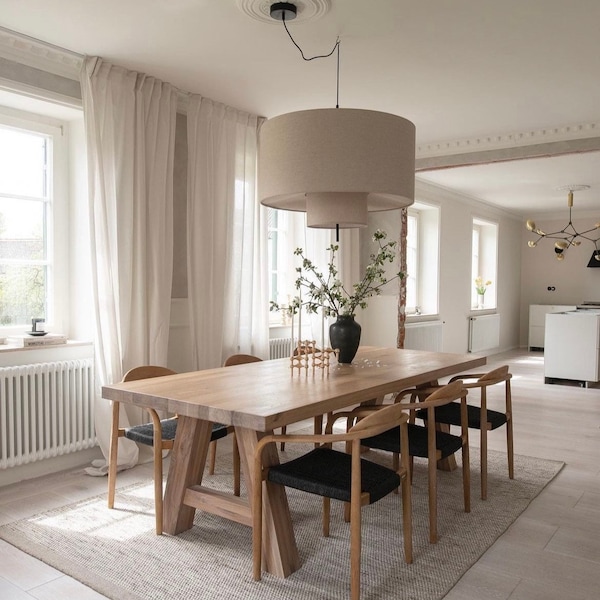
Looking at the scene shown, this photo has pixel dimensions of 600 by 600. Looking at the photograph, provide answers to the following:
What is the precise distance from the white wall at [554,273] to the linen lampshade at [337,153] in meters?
9.06

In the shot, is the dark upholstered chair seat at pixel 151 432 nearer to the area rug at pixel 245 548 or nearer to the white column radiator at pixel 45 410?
the area rug at pixel 245 548

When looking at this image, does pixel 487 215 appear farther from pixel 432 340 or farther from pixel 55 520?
pixel 55 520

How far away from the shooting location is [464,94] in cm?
436

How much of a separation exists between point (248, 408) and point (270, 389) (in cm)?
42

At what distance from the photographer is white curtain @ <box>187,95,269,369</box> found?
14.5ft

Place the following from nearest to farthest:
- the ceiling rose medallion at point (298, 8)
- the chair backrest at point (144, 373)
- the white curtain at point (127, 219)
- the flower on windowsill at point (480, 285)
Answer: the ceiling rose medallion at point (298, 8) → the chair backrest at point (144, 373) → the white curtain at point (127, 219) → the flower on windowsill at point (480, 285)

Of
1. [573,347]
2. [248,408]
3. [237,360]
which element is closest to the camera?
[248,408]

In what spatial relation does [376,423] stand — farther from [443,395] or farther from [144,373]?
[144,373]

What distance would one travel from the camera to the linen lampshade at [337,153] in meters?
2.54

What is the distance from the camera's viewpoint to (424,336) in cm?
777

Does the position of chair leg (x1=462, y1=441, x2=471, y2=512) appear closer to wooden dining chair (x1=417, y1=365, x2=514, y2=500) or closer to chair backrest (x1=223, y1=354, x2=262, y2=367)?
wooden dining chair (x1=417, y1=365, x2=514, y2=500)

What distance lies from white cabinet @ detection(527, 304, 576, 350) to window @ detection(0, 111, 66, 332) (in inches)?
352

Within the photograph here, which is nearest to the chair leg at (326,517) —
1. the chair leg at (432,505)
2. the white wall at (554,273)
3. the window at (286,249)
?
the chair leg at (432,505)

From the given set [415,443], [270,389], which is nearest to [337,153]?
[270,389]
